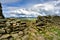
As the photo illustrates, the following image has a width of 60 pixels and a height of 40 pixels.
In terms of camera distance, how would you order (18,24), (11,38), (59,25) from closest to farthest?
1. (11,38)
2. (18,24)
3. (59,25)

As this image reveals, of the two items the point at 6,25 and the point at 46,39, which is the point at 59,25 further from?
the point at 6,25

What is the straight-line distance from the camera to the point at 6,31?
11.4 m

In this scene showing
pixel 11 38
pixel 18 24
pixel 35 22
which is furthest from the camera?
pixel 35 22

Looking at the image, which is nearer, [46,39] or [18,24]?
[46,39]

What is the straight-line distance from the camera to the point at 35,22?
14523 mm

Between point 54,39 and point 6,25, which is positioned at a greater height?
point 6,25

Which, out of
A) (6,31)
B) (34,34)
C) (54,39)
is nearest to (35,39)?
(34,34)

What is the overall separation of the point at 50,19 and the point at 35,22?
241 centimetres

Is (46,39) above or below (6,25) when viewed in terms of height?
below

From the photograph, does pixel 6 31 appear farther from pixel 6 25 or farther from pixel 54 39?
pixel 54 39

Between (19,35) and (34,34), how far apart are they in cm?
117

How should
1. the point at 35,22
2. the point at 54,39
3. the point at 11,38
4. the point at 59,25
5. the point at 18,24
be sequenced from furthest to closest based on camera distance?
the point at 59,25 → the point at 35,22 → the point at 18,24 → the point at 54,39 → the point at 11,38

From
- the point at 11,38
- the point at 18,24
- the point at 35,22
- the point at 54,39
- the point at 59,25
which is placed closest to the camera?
the point at 11,38

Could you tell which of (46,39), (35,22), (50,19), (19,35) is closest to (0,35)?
(19,35)
